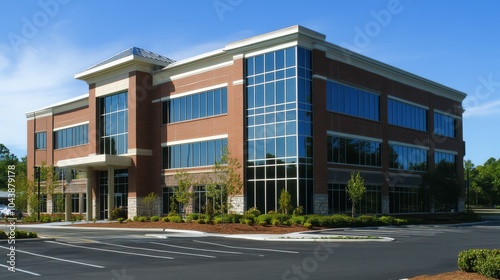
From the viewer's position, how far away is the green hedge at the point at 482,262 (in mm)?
11875

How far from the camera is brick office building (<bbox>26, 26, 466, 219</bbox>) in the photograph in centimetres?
3816

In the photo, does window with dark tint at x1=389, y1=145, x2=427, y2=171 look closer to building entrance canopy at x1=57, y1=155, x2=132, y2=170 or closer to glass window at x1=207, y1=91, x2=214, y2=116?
glass window at x1=207, y1=91, x2=214, y2=116

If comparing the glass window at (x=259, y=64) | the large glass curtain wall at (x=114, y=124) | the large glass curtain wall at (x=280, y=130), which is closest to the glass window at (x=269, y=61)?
the large glass curtain wall at (x=280, y=130)

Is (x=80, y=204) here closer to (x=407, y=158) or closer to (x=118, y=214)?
(x=118, y=214)

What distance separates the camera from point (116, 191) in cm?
4881

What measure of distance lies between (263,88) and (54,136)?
31.5 m

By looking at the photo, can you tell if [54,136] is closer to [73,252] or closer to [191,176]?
[191,176]

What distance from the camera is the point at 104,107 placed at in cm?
5066

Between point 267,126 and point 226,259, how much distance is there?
2152 cm

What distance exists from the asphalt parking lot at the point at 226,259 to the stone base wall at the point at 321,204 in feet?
40.1

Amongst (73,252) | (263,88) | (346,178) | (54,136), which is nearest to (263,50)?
(263,88)

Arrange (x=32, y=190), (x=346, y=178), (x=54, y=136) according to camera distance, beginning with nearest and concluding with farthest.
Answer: (x=346, y=178) → (x=32, y=190) → (x=54, y=136)

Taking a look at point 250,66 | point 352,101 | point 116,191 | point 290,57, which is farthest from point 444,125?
point 116,191

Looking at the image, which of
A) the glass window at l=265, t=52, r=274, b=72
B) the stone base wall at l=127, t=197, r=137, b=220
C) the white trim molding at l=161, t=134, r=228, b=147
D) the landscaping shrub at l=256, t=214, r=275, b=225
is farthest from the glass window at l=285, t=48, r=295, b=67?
the stone base wall at l=127, t=197, r=137, b=220
